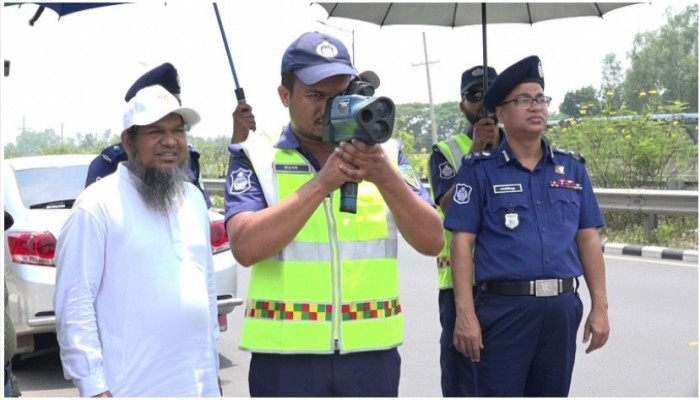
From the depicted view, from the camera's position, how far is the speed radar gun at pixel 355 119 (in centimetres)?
238

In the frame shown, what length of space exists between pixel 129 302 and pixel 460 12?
8.67 ft

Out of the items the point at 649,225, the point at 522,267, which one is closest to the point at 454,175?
the point at 522,267

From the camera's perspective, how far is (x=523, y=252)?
3.48 metres

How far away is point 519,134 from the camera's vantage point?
143 inches

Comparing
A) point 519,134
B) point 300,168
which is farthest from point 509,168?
point 300,168

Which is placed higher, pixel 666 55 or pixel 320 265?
pixel 666 55

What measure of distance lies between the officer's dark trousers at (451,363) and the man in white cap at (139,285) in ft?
4.52

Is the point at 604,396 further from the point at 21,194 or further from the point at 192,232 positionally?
the point at 21,194

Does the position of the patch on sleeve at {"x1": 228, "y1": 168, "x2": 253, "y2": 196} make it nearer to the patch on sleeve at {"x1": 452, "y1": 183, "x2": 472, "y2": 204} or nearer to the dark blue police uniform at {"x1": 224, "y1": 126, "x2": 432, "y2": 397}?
the dark blue police uniform at {"x1": 224, "y1": 126, "x2": 432, "y2": 397}

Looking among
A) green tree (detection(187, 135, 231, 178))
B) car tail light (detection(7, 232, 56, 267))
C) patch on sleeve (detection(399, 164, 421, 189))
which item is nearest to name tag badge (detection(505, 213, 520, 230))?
patch on sleeve (detection(399, 164, 421, 189))

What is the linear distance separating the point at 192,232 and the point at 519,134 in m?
1.40

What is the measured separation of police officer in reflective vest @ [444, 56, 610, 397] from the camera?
3484 millimetres

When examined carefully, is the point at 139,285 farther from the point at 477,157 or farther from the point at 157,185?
the point at 477,157

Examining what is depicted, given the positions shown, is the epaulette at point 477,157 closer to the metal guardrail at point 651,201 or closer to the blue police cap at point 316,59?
the blue police cap at point 316,59
